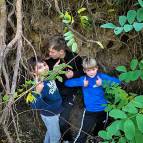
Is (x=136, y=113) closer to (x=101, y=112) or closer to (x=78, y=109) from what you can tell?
(x=101, y=112)

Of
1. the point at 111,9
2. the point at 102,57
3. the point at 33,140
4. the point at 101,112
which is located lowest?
the point at 33,140

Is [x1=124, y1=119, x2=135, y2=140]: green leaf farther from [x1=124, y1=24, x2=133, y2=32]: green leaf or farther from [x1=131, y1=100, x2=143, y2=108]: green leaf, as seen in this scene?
[x1=124, y1=24, x2=133, y2=32]: green leaf

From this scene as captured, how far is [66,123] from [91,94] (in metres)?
0.46

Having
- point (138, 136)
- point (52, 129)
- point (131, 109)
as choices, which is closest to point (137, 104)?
point (131, 109)

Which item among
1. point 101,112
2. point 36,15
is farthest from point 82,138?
point 36,15

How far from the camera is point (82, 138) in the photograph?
3.54m

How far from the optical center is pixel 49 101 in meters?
3.29

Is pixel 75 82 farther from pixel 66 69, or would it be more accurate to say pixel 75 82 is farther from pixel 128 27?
pixel 128 27

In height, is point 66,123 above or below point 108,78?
below

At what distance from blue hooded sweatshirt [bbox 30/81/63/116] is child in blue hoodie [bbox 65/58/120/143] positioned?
6.3 inches

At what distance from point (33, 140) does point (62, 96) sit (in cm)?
55

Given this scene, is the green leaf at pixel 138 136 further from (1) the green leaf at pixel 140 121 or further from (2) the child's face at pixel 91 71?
(2) the child's face at pixel 91 71

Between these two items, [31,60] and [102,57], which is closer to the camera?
[31,60]

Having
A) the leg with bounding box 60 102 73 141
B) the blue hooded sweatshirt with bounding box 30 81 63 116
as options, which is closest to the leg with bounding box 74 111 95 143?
the leg with bounding box 60 102 73 141
